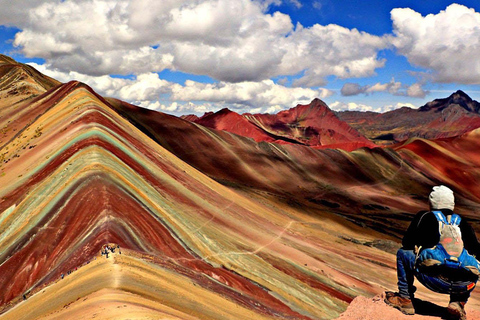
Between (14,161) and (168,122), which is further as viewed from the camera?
(168,122)

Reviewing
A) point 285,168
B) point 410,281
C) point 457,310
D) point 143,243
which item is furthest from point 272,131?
point 457,310

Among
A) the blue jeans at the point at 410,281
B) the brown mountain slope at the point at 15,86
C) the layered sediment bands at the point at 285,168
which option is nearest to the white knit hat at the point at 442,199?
the blue jeans at the point at 410,281

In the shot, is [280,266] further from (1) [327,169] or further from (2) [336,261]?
(1) [327,169]

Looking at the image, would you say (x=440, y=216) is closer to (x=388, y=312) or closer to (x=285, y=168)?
(x=388, y=312)

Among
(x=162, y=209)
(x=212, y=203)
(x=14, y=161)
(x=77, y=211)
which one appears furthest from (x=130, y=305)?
(x=14, y=161)

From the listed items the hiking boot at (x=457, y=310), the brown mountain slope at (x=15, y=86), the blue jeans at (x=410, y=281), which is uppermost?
the brown mountain slope at (x=15, y=86)

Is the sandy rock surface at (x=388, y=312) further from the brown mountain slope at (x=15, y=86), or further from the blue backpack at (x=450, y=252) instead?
the brown mountain slope at (x=15, y=86)

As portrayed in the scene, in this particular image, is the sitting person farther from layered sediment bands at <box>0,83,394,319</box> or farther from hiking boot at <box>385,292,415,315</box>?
layered sediment bands at <box>0,83,394,319</box>
